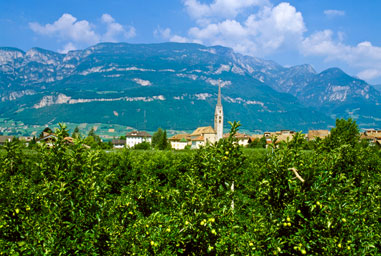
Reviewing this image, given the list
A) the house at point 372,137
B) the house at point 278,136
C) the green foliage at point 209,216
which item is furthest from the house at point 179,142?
the green foliage at point 209,216

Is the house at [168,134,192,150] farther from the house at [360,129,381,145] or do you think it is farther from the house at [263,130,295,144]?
the house at [360,129,381,145]

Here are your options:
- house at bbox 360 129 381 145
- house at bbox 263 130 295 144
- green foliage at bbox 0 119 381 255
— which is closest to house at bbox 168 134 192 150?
house at bbox 263 130 295 144

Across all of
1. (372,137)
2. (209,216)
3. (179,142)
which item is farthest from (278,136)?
(179,142)

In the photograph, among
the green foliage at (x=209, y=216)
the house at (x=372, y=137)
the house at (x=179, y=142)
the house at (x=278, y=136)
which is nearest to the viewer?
the green foliage at (x=209, y=216)

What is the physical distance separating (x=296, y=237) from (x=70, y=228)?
4818mm

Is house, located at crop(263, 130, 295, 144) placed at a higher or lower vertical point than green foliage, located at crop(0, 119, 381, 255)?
higher

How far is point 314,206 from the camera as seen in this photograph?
18.5 feet

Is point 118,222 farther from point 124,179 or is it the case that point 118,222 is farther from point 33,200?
point 124,179

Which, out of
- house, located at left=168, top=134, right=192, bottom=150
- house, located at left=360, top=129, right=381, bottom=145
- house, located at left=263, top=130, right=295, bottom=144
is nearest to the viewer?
house, located at left=263, top=130, right=295, bottom=144

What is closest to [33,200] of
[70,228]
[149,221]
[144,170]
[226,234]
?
[70,228]

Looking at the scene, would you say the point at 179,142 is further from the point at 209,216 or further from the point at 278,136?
the point at 209,216

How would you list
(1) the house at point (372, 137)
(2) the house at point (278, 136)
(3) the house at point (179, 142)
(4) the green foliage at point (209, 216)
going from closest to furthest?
(4) the green foliage at point (209, 216)
(2) the house at point (278, 136)
(1) the house at point (372, 137)
(3) the house at point (179, 142)

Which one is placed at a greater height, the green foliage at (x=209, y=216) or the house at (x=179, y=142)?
the house at (x=179, y=142)

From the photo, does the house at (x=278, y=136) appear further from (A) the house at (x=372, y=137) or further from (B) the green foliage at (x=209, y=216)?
(A) the house at (x=372, y=137)
